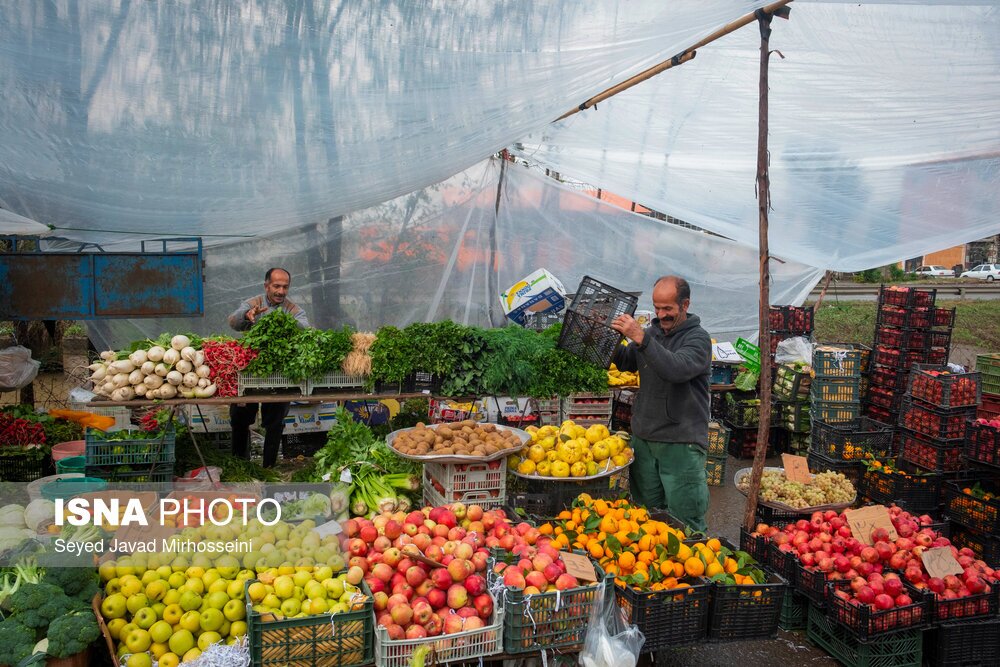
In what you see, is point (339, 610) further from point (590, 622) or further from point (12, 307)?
point (12, 307)

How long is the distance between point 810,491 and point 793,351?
4271 millimetres

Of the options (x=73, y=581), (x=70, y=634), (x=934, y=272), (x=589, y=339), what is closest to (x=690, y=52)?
(x=589, y=339)

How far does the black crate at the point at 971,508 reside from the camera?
5.31 metres

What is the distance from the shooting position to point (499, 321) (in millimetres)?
10383

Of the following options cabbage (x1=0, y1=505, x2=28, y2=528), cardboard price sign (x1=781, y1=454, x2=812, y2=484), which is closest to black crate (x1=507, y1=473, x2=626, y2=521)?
cardboard price sign (x1=781, y1=454, x2=812, y2=484)

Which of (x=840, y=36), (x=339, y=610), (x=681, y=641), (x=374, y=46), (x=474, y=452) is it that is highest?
(x=840, y=36)

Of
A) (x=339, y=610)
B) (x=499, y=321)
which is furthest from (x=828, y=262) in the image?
(x=339, y=610)

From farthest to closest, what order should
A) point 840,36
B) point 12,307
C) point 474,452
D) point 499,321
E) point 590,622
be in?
point 499,321, point 12,307, point 840,36, point 474,452, point 590,622

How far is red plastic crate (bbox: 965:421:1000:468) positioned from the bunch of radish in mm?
6354

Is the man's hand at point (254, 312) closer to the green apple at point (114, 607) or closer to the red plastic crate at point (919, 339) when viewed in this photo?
the green apple at point (114, 607)

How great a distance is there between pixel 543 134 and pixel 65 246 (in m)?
6.12

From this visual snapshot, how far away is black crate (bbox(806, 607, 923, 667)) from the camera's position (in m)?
3.85

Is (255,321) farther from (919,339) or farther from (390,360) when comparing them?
(919,339)

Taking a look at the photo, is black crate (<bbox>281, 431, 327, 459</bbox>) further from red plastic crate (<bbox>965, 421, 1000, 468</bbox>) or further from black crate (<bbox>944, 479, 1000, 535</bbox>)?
red plastic crate (<bbox>965, 421, 1000, 468</bbox>)
